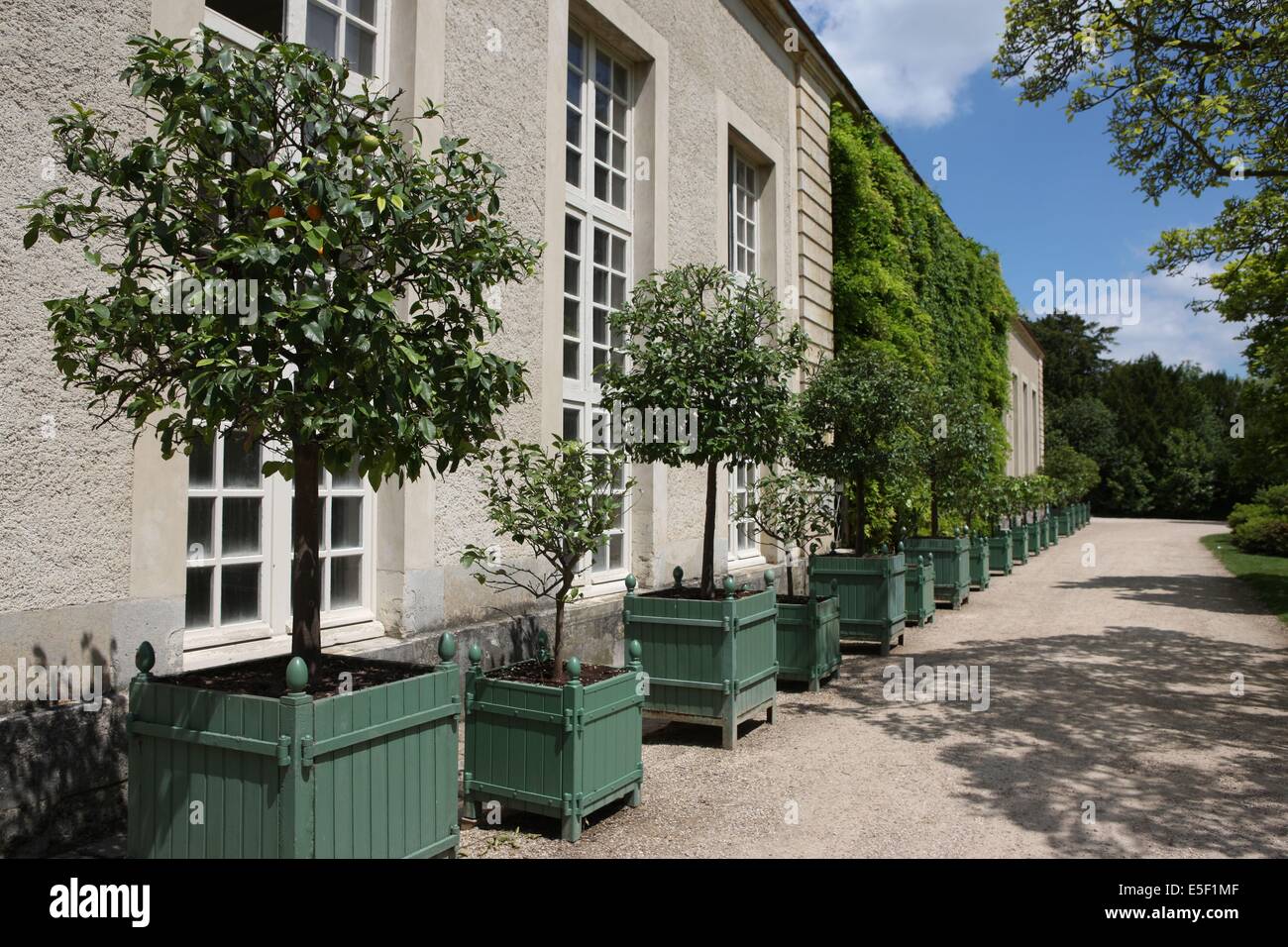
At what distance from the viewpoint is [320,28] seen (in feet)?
20.4

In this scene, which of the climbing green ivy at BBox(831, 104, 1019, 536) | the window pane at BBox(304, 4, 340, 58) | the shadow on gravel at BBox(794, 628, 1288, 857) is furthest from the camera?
the climbing green ivy at BBox(831, 104, 1019, 536)

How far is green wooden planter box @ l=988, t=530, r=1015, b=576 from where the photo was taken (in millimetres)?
19688

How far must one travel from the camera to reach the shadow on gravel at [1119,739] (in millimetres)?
4852

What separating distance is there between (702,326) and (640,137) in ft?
12.7

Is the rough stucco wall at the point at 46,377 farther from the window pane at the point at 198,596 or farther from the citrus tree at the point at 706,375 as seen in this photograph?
the citrus tree at the point at 706,375

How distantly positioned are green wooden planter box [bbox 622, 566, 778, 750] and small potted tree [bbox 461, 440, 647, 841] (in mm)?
1377

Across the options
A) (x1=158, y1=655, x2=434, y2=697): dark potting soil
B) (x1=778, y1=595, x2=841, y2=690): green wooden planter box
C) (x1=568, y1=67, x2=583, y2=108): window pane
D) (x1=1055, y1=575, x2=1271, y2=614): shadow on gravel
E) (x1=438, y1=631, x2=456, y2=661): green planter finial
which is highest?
(x1=568, y1=67, x2=583, y2=108): window pane

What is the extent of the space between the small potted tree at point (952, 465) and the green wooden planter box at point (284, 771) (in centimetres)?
1092

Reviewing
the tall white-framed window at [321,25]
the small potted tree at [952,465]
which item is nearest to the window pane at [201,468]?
the tall white-framed window at [321,25]

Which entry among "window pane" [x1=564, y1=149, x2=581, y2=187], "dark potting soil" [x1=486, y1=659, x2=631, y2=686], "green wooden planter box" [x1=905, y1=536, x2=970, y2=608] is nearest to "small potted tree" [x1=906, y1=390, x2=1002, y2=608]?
"green wooden planter box" [x1=905, y1=536, x2=970, y2=608]

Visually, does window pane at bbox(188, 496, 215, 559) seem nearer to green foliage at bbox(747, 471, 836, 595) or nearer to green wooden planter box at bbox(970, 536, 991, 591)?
green foliage at bbox(747, 471, 836, 595)

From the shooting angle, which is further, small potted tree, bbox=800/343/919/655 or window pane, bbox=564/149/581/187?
small potted tree, bbox=800/343/919/655

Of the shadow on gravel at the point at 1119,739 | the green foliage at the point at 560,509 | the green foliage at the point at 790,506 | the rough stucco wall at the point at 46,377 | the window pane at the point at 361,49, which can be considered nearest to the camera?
the rough stucco wall at the point at 46,377

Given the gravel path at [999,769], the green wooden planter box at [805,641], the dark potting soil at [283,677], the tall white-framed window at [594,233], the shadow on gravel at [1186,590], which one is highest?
the tall white-framed window at [594,233]
